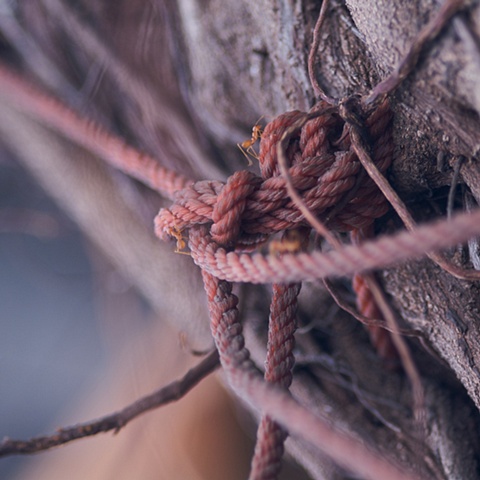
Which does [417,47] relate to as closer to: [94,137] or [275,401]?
[275,401]

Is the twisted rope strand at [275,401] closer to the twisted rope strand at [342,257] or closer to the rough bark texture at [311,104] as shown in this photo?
the twisted rope strand at [342,257]

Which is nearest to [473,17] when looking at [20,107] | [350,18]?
[350,18]

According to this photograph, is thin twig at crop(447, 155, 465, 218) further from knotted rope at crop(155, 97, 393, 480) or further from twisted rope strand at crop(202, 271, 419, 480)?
twisted rope strand at crop(202, 271, 419, 480)

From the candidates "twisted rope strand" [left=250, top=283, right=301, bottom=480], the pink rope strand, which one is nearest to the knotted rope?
"twisted rope strand" [left=250, top=283, right=301, bottom=480]

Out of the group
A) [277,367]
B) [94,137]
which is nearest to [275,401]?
[277,367]

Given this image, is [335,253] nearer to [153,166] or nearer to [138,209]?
[153,166]
